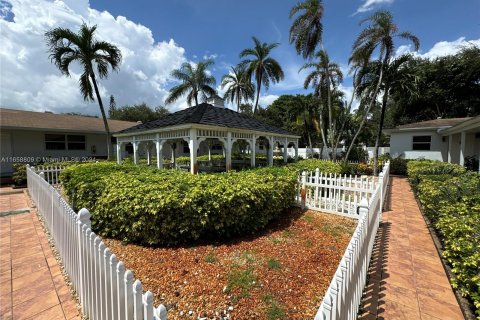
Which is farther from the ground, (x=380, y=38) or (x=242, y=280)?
(x=380, y=38)

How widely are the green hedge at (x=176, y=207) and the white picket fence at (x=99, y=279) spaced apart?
116cm

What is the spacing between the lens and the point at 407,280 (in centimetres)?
338

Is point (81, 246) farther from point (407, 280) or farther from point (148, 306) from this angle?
point (407, 280)

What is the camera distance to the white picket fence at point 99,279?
4.93ft

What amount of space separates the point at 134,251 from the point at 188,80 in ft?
70.1

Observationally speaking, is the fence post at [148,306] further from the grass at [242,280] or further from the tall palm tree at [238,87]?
the tall palm tree at [238,87]

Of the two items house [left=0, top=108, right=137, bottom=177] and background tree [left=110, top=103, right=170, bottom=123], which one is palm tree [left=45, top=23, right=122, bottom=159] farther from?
background tree [left=110, top=103, right=170, bottom=123]

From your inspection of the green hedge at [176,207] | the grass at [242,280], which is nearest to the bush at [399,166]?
the green hedge at [176,207]

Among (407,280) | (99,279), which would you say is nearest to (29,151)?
(99,279)

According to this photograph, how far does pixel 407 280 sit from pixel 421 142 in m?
18.2

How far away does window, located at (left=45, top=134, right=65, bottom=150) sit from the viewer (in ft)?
49.9

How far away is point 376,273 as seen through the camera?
3.61 meters

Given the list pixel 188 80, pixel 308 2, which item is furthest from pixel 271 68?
pixel 188 80

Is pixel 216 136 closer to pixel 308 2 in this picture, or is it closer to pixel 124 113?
pixel 308 2
